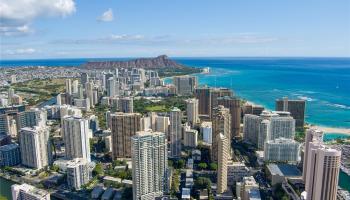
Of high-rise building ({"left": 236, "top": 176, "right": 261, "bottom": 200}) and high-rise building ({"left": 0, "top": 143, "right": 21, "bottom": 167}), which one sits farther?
high-rise building ({"left": 0, "top": 143, "right": 21, "bottom": 167})

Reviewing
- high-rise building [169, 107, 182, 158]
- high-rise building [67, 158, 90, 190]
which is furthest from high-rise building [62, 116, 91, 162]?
high-rise building [169, 107, 182, 158]

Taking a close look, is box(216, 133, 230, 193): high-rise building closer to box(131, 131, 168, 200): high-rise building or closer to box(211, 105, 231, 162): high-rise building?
box(131, 131, 168, 200): high-rise building

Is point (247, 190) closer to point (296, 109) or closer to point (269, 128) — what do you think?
point (269, 128)

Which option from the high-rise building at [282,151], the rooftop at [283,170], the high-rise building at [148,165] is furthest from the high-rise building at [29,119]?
the rooftop at [283,170]

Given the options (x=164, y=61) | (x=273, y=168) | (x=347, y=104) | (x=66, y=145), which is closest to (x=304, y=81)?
(x=347, y=104)

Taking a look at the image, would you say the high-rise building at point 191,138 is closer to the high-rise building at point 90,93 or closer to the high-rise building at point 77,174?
the high-rise building at point 77,174

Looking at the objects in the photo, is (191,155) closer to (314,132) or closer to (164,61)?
(314,132)
